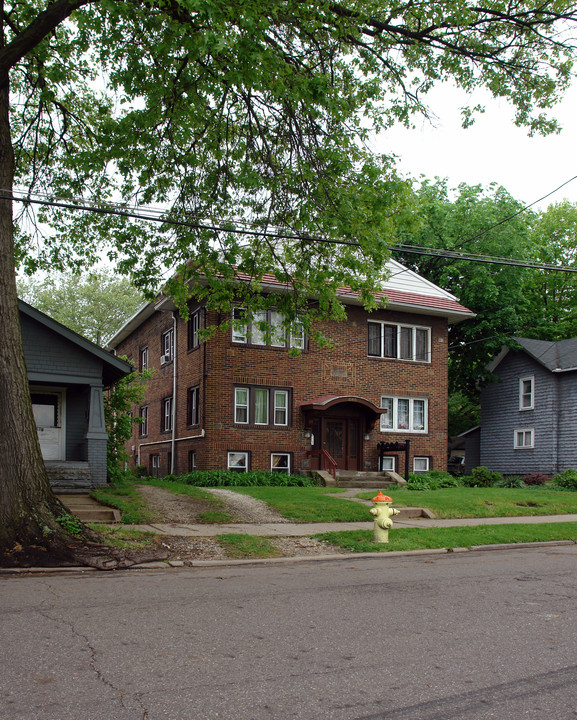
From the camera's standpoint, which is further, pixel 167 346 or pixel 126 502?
pixel 167 346

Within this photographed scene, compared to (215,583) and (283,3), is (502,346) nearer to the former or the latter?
(283,3)

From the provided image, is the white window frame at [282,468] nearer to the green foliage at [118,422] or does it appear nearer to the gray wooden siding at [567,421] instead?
the green foliage at [118,422]

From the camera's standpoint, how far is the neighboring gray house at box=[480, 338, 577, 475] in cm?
3025

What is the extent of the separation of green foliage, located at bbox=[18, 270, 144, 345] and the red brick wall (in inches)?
996

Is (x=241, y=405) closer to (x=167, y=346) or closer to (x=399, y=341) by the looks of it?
(x=167, y=346)

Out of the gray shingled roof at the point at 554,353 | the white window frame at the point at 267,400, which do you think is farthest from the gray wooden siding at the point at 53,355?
the gray shingled roof at the point at 554,353

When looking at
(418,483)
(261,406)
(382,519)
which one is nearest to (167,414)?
(261,406)

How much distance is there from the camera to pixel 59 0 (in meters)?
10.3

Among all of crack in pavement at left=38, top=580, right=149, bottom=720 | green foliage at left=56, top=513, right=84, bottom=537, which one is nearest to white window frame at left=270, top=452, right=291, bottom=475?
green foliage at left=56, top=513, right=84, bottom=537

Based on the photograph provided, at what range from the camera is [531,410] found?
3216 centimetres

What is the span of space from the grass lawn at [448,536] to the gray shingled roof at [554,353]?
16817mm

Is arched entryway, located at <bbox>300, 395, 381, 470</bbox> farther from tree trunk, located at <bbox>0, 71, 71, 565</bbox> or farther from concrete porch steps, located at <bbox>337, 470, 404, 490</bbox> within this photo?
tree trunk, located at <bbox>0, 71, 71, 565</bbox>

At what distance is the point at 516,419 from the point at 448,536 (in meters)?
21.5

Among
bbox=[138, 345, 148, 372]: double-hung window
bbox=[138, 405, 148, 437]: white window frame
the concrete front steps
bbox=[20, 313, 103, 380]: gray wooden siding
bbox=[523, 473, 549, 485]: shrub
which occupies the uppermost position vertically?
bbox=[138, 345, 148, 372]: double-hung window
